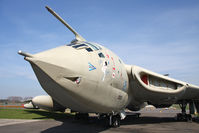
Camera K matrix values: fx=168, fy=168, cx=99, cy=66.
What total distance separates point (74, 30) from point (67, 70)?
3.94 metres

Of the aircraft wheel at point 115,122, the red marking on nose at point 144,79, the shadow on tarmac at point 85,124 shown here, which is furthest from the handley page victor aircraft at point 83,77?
the shadow on tarmac at point 85,124

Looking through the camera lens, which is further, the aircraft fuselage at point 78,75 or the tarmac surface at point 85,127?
the tarmac surface at point 85,127

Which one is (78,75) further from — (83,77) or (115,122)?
(115,122)

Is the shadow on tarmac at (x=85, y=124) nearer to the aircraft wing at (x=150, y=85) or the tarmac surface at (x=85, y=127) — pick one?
the tarmac surface at (x=85, y=127)

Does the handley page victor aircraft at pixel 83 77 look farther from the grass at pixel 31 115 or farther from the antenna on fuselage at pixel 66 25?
the grass at pixel 31 115

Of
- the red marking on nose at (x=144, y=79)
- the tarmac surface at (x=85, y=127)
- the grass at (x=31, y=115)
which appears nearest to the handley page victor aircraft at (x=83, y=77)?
the red marking on nose at (x=144, y=79)

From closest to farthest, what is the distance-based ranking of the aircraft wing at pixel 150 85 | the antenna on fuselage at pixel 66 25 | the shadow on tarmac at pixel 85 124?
the antenna on fuselage at pixel 66 25
the shadow on tarmac at pixel 85 124
the aircraft wing at pixel 150 85

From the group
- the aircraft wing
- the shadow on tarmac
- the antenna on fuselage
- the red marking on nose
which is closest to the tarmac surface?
the shadow on tarmac

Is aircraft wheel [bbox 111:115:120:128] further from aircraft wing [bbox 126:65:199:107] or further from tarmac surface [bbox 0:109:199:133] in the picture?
aircraft wing [bbox 126:65:199:107]

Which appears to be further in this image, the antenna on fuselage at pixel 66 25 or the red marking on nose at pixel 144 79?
the red marking on nose at pixel 144 79

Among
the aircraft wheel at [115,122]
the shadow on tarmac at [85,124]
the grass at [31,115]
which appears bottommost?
the shadow on tarmac at [85,124]

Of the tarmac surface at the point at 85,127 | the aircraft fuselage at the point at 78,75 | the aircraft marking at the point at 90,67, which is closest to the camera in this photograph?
the aircraft fuselage at the point at 78,75

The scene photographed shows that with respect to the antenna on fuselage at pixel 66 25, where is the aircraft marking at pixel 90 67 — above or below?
below

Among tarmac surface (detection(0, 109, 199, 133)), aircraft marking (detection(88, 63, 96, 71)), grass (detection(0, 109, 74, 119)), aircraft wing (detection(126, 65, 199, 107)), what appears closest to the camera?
aircraft marking (detection(88, 63, 96, 71))
